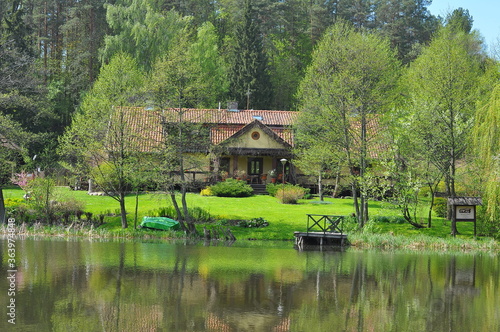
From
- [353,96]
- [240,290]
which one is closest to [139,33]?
[353,96]

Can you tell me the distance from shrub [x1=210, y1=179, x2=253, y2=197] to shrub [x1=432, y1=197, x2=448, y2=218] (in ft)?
43.7

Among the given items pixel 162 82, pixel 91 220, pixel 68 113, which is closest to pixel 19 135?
pixel 91 220

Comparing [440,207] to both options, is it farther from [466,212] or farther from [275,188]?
[275,188]

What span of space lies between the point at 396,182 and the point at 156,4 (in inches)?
1861

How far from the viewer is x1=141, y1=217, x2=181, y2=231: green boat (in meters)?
33.2

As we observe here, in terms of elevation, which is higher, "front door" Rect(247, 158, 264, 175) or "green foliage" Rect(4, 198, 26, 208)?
"front door" Rect(247, 158, 264, 175)

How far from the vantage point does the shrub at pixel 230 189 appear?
43906 mm

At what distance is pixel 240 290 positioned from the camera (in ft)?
60.2

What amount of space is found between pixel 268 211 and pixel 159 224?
7.85 meters

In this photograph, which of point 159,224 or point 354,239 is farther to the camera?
point 159,224

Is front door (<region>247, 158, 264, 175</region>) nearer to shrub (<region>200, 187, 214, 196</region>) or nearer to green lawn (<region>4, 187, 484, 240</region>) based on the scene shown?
green lawn (<region>4, 187, 484, 240</region>)

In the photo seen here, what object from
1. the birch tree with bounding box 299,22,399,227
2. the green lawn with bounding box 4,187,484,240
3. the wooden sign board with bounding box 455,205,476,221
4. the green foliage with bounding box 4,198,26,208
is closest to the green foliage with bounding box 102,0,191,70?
the green lawn with bounding box 4,187,484,240

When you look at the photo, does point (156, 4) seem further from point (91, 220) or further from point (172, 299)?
point (172, 299)

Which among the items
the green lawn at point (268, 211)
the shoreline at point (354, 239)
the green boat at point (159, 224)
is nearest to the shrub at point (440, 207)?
the green lawn at point (268, 211)
